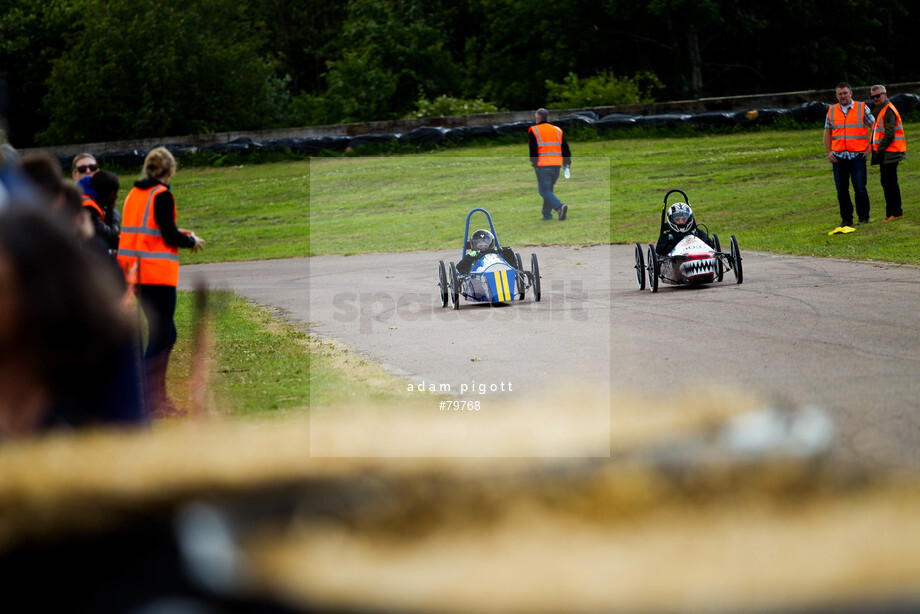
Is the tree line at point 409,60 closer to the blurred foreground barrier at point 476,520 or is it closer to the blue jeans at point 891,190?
the blue jeans at point 891,190

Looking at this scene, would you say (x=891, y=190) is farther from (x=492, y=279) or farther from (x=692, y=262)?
(x=492, y=279)

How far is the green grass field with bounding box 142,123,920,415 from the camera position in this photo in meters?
18.4

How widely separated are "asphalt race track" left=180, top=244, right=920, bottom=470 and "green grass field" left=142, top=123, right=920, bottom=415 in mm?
1154

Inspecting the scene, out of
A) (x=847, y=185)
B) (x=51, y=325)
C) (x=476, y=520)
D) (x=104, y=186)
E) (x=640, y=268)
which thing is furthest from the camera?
(x=847, y=185)

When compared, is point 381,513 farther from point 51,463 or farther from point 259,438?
point 51,463

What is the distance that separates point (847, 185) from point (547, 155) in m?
8.16

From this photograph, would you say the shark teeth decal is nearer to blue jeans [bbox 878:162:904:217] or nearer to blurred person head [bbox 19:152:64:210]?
blue jeans [bbox 878:162:904:217]

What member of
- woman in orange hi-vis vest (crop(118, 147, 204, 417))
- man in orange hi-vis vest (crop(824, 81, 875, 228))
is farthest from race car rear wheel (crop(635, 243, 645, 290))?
woman in orange hi-vis vest (crop(118, 147, 204, 417))

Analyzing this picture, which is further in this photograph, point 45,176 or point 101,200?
point 101,200

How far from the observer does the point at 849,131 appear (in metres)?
18.4

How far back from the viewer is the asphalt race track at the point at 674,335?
289 inches

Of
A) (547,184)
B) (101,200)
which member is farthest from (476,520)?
(547,184)

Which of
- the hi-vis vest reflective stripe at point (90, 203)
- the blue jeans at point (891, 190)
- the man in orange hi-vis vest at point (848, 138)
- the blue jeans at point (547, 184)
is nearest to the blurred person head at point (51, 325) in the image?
the hi-vis vest reflective stripe at point (90, 203)

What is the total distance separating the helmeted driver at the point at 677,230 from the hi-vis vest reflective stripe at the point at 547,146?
35.4ft
